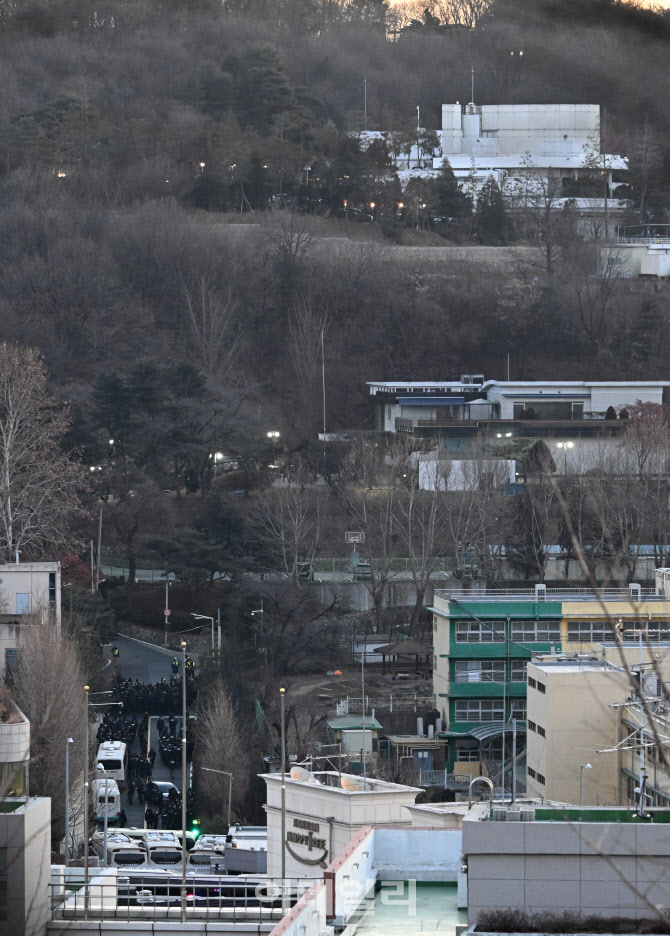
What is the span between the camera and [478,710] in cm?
2339

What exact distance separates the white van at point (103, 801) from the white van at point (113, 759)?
0.66 metres

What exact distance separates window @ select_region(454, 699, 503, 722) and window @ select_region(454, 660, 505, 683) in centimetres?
26

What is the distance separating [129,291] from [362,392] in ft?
20.2

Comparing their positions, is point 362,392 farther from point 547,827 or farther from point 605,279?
point 547,827

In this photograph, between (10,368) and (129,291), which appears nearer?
(10,368)

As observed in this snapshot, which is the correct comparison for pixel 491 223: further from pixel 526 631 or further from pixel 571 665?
pixel 571 665

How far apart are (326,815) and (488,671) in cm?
1077

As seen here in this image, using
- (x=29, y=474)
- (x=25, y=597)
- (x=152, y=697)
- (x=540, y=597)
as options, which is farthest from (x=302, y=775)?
(x=29, y=474)

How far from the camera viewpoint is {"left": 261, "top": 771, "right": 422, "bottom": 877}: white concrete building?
12.6 meters

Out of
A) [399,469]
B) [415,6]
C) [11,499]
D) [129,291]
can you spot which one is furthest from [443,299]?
[415,6]

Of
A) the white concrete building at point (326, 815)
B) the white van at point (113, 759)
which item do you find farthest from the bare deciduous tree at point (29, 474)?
the white concrete building at point (326, 815)

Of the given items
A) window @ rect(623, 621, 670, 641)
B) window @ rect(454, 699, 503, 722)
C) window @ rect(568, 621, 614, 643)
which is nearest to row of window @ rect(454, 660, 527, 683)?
window @ rect(454, 699, 503, 722)

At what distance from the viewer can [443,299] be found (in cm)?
4597

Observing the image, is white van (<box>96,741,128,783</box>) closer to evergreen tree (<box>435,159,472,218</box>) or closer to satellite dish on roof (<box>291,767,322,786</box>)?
satellite dish on roof (<box>291,767,322,786</box>)
